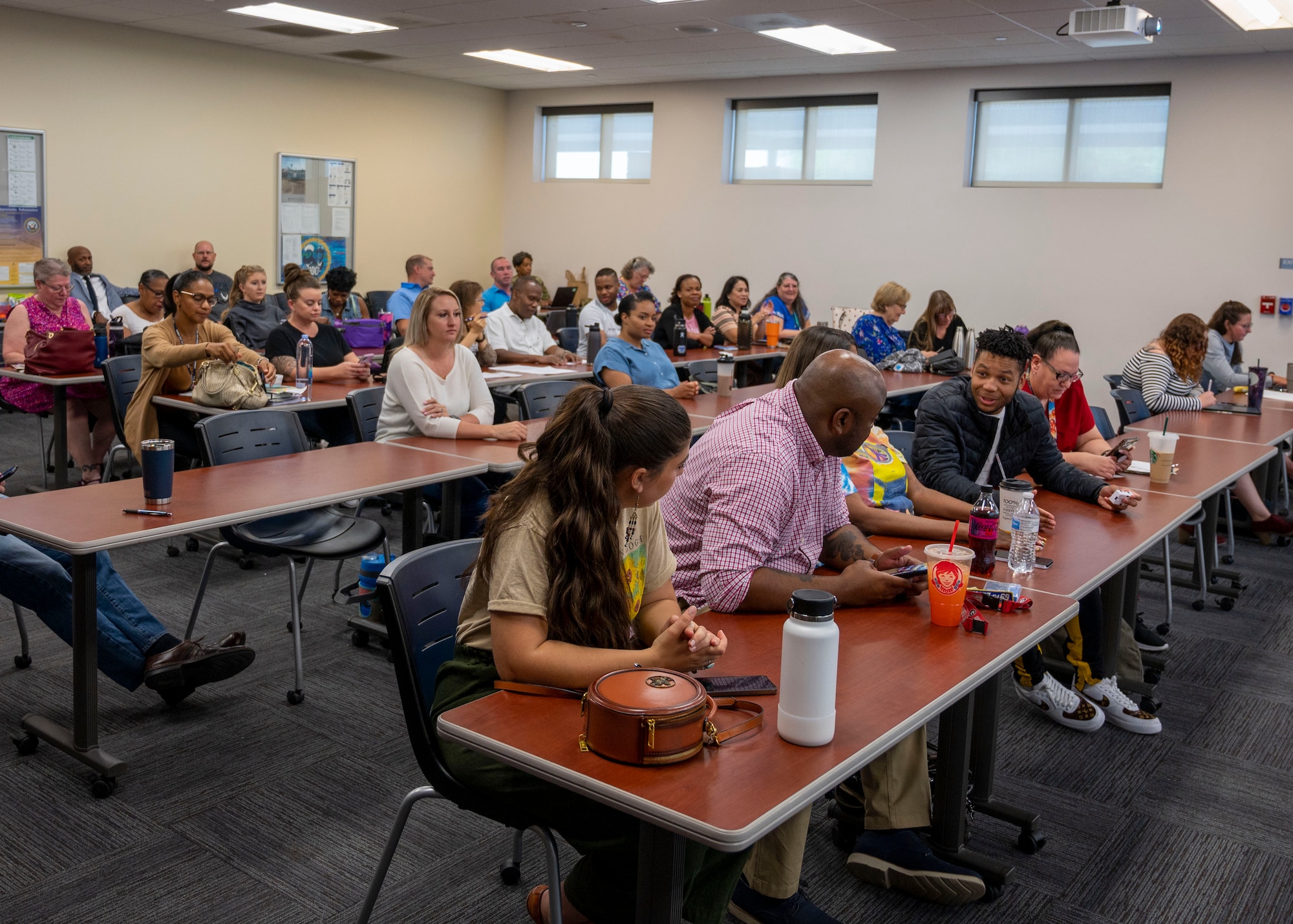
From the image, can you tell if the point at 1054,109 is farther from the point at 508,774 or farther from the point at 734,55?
the point at 508,774

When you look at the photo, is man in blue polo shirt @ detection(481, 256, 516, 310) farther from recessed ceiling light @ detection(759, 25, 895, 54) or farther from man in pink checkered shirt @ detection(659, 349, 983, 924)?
man in pink checkered shirt @ detection(659, 349, 983, 924)

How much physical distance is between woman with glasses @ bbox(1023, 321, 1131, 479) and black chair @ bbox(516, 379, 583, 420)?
2002 mm

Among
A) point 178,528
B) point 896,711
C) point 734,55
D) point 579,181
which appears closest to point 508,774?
point 896,711

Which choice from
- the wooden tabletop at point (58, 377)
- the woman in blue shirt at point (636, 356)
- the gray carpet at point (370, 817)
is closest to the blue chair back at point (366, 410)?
the gray carpet at point (370, 817)

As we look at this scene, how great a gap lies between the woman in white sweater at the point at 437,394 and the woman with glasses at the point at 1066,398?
1.88 m

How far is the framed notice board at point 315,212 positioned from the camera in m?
10.2

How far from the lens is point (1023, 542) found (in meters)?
2.53

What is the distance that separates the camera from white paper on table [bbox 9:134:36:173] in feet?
27.4

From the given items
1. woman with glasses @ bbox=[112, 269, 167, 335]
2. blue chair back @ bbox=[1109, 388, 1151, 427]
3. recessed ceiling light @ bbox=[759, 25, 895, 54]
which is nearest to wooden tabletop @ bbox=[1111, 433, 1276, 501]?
blue chair back @ bbox=[1109, 388, 1151, 427]

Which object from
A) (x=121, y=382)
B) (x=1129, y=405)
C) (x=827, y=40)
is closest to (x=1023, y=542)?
(x=1129, y=405)

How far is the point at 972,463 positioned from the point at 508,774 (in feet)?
6.62

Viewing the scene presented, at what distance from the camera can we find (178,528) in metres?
2.70

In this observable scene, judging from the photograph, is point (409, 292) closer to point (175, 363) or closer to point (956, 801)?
point (175, 363)

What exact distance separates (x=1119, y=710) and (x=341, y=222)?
9133 millimetres
